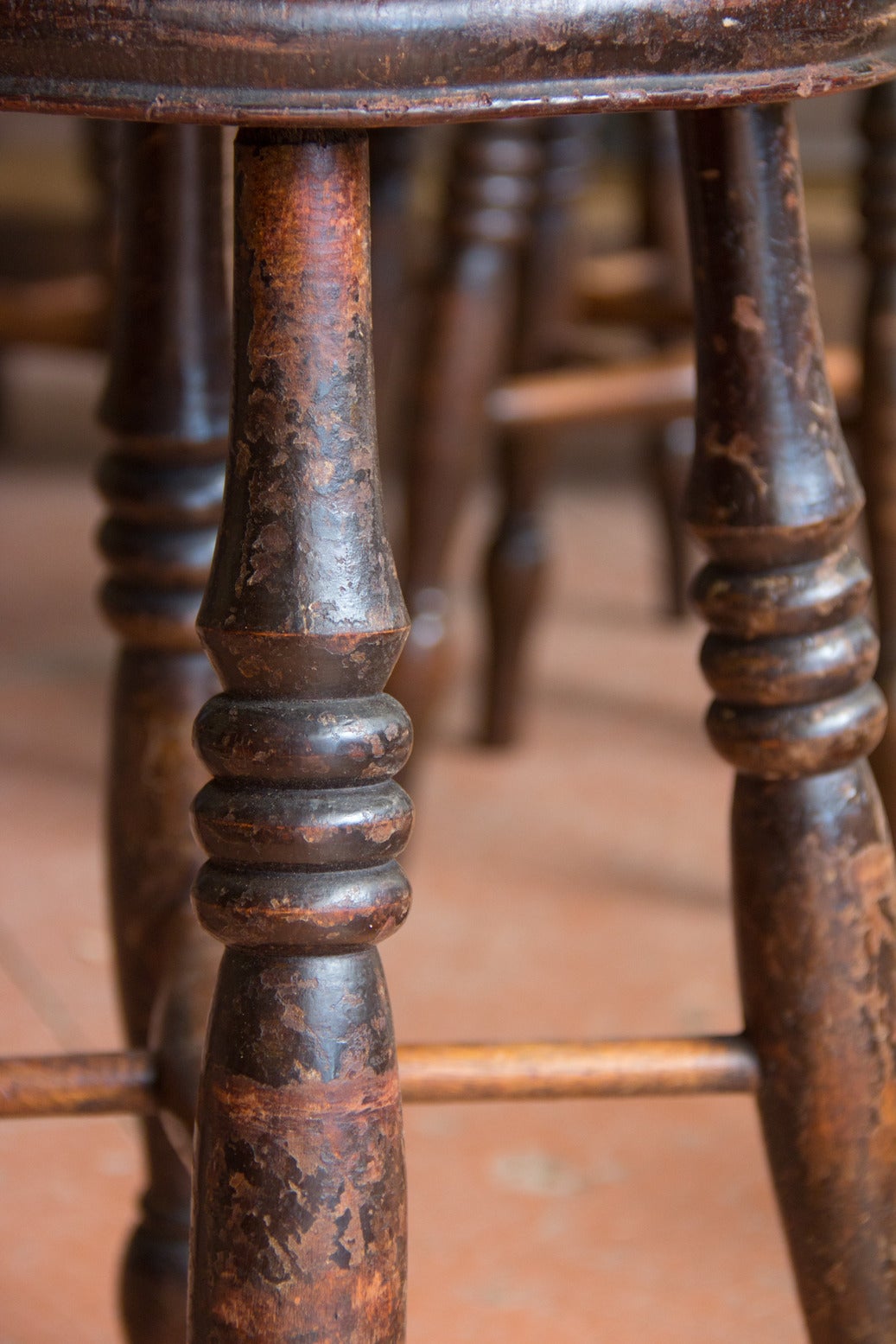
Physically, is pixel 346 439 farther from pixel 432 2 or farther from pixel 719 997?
pixel 719 997

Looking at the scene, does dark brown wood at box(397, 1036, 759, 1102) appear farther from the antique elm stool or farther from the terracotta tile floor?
the terracotta tile floor

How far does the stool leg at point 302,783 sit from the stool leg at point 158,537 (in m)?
0.22

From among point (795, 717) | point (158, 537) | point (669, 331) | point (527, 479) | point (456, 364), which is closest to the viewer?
point (795, 717)

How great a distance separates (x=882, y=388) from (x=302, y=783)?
2.17ft

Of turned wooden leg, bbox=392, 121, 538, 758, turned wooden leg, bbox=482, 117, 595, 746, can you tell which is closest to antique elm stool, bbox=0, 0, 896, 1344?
turned wooden leg, bbox=392, 121, 538, 758

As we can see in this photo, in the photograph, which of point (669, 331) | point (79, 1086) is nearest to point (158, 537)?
point (79, 1086)

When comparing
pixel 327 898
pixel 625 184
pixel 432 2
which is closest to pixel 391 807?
pixel 327 898

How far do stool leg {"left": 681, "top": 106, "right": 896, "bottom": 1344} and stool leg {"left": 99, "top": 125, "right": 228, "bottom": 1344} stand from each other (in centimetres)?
21

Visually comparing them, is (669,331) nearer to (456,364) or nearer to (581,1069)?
(456,364)

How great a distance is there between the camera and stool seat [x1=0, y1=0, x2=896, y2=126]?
1.17 ft

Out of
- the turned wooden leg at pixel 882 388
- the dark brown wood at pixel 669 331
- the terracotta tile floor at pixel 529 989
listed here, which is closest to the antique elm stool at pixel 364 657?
the terracotta tile floor at pixel 529 989

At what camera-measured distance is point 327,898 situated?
407 mm

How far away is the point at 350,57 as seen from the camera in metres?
0.36

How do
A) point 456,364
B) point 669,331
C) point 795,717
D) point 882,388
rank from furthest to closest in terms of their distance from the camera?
point 669,331 < point 456,364 < point 882,388 < point 795,717
